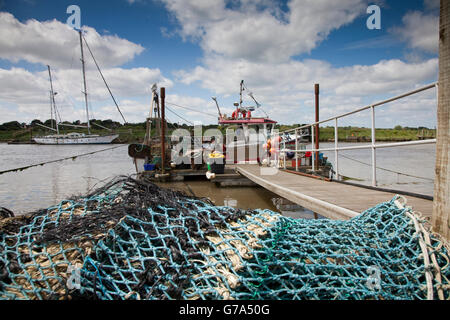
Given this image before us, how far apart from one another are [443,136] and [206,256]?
1939mm

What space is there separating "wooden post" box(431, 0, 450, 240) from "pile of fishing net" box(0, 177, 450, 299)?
194 mm

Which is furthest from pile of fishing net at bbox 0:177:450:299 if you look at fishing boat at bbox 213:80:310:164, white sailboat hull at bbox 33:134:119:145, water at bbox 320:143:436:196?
white sailboat hull at bbox 33:134:119:145

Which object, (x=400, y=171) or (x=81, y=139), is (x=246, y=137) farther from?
(x=81, y=139)

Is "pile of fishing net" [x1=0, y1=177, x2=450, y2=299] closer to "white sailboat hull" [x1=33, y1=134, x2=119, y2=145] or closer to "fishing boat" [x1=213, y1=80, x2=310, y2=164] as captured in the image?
"fishing boat" [x1=213, y1=80, x2=310, y2=164]

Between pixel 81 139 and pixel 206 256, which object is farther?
pixel 81 139

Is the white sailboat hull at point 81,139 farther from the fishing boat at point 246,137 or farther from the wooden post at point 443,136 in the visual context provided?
the wooden post at point 443,136

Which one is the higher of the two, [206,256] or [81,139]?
[81,139]

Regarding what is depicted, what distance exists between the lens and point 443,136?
1.89 metres

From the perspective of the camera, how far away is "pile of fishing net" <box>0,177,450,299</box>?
1.28 metres

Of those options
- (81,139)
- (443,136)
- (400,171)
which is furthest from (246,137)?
(81,139)

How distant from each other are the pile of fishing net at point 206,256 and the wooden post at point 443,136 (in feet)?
0.64

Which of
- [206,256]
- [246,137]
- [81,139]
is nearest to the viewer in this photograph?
[206,256]

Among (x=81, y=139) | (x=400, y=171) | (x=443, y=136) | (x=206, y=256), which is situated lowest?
(x=400, y=171)
